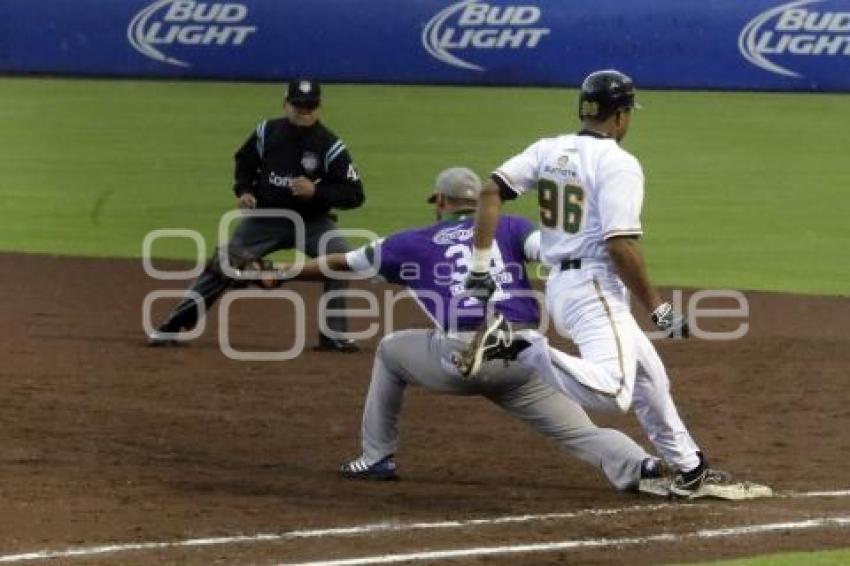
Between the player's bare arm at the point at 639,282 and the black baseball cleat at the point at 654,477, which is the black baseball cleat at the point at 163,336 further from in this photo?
the player's bare arm at the point at 639,282

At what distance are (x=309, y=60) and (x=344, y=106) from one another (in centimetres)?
307

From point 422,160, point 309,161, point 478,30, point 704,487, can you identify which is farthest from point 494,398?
point 478,30

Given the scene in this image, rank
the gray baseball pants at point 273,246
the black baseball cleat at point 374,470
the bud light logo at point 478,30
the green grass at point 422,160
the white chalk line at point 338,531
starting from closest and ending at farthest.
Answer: the white chalk line at point 338,531 < the black baseball cleat at point 374,470 < the gray baseball pants at point 273,246 < the green grass at point 422,160 < the bud light logo at point 478,30

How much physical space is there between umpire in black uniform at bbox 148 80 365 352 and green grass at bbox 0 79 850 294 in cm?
385

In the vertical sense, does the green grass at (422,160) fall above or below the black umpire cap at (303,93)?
below

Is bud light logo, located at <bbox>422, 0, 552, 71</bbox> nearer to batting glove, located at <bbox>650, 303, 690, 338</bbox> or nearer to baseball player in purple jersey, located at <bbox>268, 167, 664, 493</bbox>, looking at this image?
baseball player in purple jersey, located at <bbox>268, 167, 664, 493</bbox>

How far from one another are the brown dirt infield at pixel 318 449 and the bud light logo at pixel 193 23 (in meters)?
19.5

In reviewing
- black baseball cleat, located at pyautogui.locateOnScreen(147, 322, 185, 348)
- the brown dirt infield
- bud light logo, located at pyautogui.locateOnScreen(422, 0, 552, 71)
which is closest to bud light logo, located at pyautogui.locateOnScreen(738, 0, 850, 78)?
bud light logo, located at pyautogui.locateOnScreen(422, 0, 552, 71)

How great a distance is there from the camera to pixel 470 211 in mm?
9266

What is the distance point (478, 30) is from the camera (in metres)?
33.0

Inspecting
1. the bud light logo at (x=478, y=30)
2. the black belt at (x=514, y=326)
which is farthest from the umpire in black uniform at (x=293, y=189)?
the bud light logo at (x=478, y=30)

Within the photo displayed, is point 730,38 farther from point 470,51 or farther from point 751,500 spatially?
point 751,500

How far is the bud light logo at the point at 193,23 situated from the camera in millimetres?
33844

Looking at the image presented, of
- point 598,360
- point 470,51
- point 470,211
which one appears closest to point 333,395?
point 470,211
